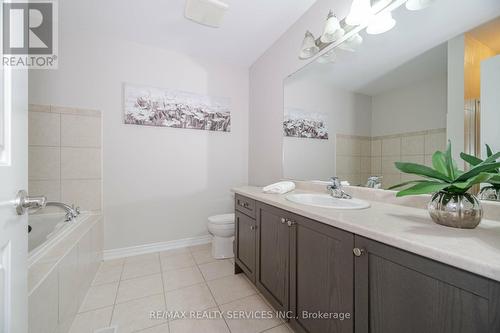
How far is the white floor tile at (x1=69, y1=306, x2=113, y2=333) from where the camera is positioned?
1.21 meters

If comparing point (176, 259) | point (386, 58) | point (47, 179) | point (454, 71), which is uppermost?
point (386, 58)

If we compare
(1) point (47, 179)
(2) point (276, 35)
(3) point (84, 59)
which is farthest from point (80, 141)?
(2) point (276, 35)

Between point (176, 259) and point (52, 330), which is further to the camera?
point (176, 259)

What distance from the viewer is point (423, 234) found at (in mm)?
646

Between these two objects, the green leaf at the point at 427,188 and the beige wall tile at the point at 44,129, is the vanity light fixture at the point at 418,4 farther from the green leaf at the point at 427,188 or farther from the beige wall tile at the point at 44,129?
the beige wall tile at the point at 44,129

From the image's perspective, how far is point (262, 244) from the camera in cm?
140

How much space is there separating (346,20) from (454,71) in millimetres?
760

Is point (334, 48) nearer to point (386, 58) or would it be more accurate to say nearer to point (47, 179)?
point (386, 58)

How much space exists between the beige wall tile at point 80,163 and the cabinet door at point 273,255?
1.78 metres

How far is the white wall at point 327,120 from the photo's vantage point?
143cm

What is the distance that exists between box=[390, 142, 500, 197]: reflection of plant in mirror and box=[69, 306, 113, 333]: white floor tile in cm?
182

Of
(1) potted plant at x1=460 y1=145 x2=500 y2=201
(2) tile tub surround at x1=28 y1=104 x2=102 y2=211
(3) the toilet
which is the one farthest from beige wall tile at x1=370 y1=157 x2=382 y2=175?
(2) tile tub surround at x1=28 y1=104 x2=102 y2=211

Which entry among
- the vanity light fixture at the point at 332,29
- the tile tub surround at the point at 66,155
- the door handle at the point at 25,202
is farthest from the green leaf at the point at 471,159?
the tile tub surround at the point at 66,155

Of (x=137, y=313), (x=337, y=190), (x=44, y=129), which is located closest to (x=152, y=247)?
(x=137, y=313)
